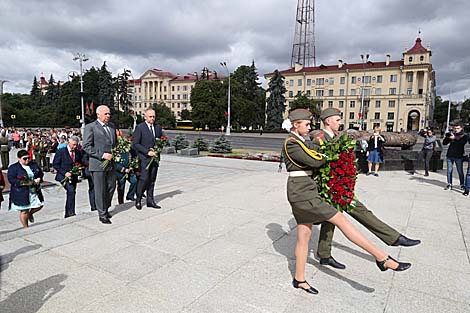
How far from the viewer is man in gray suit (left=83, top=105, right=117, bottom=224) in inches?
195

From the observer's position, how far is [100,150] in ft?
16.4

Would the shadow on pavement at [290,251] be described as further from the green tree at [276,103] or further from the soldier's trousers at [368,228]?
the green tree at [276,103]

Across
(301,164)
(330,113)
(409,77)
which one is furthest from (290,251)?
(409,77)

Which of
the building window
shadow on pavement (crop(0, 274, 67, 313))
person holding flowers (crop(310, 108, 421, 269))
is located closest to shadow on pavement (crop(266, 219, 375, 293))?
person holding flowers (crop(310, 108, 421, 269))

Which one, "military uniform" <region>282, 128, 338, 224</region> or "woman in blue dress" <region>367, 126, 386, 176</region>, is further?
"woman in blue dress" <region>367, 126, 386, 176</region>

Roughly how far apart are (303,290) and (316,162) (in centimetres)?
129

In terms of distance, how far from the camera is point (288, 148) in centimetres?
295

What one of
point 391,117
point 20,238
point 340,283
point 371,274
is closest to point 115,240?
point 20,238

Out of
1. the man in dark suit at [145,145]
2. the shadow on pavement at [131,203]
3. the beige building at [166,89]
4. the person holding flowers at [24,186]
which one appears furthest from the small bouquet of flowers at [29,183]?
the beige building at [166,89]

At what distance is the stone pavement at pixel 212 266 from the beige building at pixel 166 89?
10794cm

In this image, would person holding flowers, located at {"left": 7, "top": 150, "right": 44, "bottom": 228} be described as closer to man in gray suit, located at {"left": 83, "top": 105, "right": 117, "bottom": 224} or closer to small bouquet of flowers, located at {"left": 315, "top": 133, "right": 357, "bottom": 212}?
man in gray suit, located at {"left": 83, "top": 105, "right": 117, "bottom": 224}

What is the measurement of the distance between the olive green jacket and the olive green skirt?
47mm

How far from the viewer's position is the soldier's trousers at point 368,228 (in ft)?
10.6

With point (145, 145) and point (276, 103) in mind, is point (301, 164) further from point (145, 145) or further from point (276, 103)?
point (276, 103)
